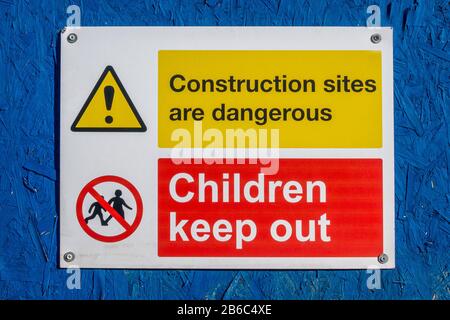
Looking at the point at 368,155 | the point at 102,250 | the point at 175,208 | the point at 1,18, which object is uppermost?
the point at 1,18

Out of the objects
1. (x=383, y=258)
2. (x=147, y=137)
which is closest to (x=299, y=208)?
(x=383, y=258)

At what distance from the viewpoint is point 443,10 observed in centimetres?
193

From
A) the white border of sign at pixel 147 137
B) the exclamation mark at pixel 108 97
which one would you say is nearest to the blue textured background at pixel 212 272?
the white border of sign at pixel 147 137

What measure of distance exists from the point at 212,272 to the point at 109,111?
53 cm

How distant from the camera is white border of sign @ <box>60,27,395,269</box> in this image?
1916 millimetres

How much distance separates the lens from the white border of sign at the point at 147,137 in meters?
1.92

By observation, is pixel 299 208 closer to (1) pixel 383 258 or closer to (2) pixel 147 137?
(1) pixel 383 258

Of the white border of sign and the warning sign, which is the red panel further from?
the warning sign

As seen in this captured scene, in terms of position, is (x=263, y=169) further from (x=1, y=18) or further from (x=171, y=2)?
(x=1, y=18)

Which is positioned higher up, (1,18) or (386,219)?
→ (1,18)

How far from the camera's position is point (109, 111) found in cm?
192

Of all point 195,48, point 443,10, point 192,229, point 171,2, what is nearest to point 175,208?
point 192,229

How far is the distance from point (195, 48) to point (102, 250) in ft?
2.04

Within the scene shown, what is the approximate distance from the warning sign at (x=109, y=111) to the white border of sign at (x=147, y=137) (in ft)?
0.06
